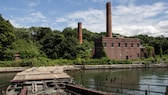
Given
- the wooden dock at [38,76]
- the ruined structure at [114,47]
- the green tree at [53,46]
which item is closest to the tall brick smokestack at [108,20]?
the ruined structure at [114,47]

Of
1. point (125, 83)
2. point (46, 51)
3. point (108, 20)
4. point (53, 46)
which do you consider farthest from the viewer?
point (108, 20)

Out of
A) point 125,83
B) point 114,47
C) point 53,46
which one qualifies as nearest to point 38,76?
point 125,83

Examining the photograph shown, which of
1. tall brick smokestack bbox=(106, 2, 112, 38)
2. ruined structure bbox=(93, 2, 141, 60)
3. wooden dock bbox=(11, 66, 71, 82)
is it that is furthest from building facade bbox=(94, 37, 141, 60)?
wooden dock bbox=(11, 66, 71, 82)

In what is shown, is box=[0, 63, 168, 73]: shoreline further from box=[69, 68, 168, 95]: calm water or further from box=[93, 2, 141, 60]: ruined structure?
box=[69, 68, 168, 95]: calm water

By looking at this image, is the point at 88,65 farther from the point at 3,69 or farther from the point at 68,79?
the point at 68,79

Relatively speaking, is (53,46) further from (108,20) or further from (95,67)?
(108,20)

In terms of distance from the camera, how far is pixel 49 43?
73625 mm

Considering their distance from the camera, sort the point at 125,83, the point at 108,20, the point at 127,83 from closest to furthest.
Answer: the point at 125,83 → the point at 127,83 → the point at 108,20

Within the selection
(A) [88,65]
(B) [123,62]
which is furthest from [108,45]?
(A) [88,65]

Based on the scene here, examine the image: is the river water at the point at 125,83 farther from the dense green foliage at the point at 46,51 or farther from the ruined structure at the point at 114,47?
the ruined structure at the point at 114,47

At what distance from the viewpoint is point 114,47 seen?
78125 millimetres

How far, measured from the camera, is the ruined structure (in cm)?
7606

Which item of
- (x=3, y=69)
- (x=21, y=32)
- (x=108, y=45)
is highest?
(x=21, y=32)

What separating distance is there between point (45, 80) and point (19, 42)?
6266 centimetres
